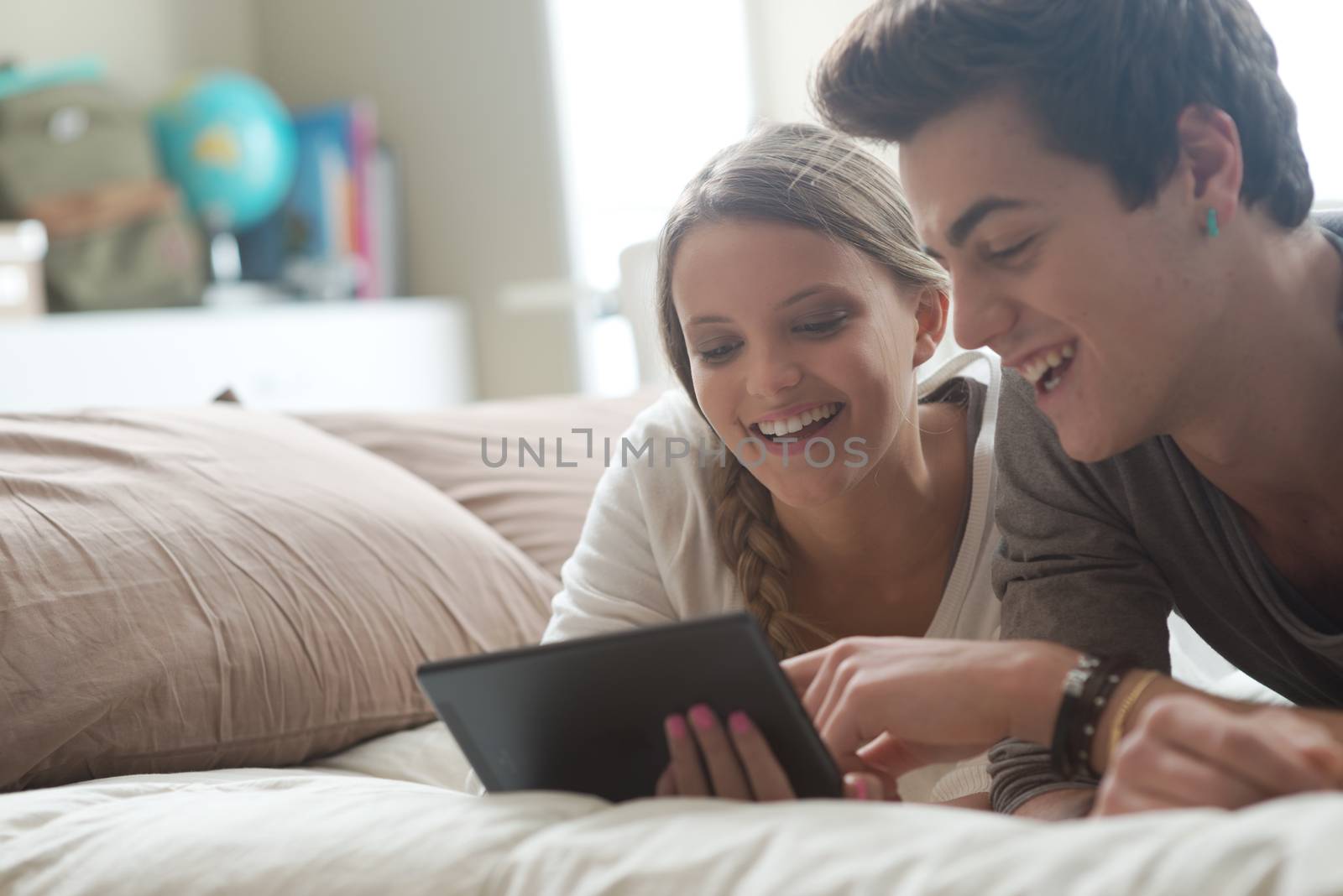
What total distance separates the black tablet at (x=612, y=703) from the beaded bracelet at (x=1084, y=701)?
128 millimetres

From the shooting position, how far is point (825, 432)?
1.19 m

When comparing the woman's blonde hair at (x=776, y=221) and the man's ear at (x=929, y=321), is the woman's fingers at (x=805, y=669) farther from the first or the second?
the man's ear at (x=929, y=321)

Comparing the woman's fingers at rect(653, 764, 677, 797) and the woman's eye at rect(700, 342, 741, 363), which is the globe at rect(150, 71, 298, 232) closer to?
the woman's eye at rect(700, 342, 741, 363)

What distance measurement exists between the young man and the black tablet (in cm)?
8

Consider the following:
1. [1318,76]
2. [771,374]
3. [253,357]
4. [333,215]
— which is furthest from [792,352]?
[333,215]

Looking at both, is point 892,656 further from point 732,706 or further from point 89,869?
point 89,869

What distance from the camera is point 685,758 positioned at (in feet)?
2.57

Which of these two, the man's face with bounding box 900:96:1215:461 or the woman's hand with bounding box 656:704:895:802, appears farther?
the man's face with bounding box 900:96:1215:461

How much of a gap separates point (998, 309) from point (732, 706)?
0.33 metres

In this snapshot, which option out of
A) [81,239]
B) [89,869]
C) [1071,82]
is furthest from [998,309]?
[81,239]

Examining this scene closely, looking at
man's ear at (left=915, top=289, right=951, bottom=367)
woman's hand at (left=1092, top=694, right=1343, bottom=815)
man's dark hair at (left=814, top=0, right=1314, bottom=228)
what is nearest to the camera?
woman's hand at (left=1092, top=694, right=1343, bottom=815)

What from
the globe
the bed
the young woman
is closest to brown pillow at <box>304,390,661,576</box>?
the bed

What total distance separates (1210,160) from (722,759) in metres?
0.49

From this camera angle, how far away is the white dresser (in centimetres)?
283
